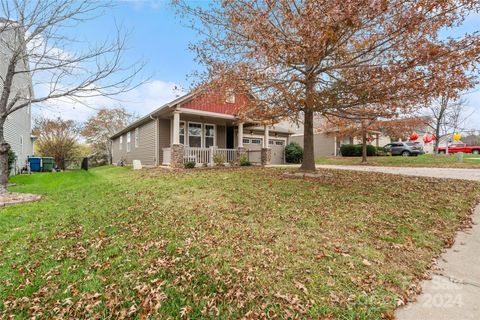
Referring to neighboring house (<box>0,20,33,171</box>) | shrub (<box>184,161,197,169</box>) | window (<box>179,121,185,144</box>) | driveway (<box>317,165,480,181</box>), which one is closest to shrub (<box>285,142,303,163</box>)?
driveway (<box>317,165,480,181</box>)

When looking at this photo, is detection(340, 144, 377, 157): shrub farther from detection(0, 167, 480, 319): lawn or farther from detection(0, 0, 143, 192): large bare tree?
detection(0, 0, 143, 192): large bare tree

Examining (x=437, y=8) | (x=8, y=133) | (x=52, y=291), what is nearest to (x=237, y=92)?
(x=437, y=8)

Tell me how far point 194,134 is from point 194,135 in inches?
2.4

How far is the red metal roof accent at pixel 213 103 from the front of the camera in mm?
8742

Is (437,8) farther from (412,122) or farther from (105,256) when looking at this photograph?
(412,122)

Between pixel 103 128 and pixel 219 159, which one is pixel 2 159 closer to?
pixel 219 159

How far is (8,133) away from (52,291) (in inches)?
533

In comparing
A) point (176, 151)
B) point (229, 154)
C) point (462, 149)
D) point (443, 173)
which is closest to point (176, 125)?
point (176, 151)

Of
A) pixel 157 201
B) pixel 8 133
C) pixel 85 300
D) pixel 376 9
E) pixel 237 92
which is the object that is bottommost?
pixel 85 300

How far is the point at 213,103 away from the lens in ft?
33.1

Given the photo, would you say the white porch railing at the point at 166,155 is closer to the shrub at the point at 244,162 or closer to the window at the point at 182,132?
the window at the point at 182,132

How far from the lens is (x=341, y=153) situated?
85.7 feet

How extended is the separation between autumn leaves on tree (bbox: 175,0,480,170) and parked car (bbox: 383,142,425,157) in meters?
19.1

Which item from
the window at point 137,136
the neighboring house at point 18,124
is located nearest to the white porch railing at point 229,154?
the window at point 137,136
